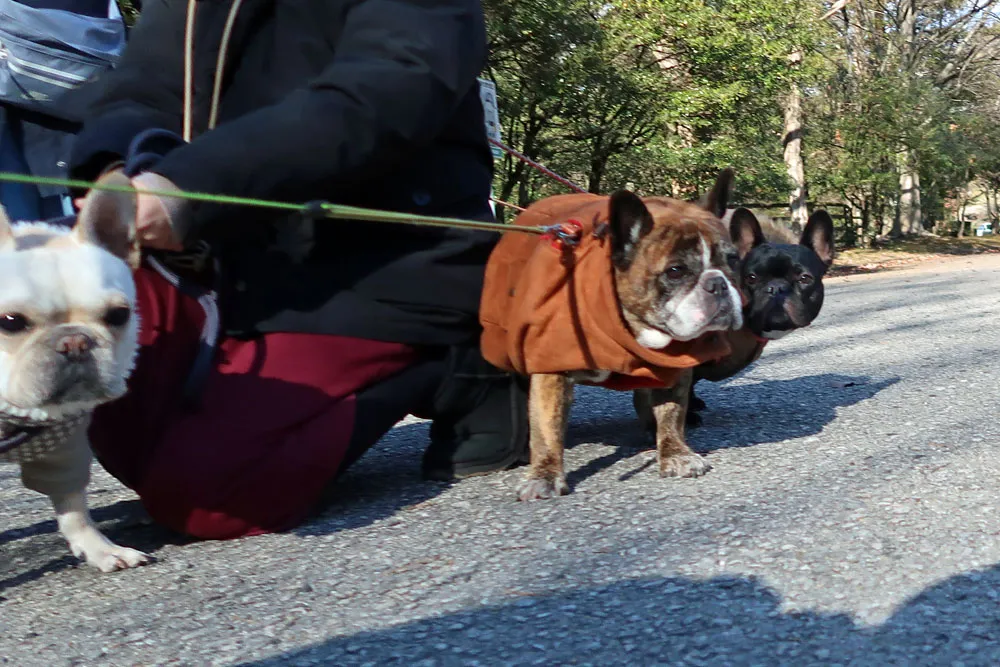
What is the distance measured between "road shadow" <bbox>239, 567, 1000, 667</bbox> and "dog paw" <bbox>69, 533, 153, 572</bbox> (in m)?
0.68

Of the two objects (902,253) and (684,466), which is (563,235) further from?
(902,253)

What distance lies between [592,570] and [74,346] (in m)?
1.06

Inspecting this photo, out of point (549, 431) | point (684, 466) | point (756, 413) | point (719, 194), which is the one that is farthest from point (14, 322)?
point (756, 413)

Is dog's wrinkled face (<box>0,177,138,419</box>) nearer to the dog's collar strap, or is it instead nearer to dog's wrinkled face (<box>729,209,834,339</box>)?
the dog's collar strap

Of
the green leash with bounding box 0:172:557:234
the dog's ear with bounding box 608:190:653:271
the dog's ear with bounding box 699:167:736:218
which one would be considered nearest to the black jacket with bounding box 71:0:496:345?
the green leash with bounding box 0:172:557:234

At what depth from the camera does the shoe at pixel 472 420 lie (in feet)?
9.36

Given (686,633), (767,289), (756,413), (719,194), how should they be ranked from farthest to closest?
(756,413) → (767,289) → (719,194) → (686,633)

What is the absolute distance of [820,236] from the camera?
3596 mm

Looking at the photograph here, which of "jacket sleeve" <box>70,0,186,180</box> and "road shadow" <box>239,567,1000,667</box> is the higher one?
"jacket sleeve" <box>70,0,186,180</box>

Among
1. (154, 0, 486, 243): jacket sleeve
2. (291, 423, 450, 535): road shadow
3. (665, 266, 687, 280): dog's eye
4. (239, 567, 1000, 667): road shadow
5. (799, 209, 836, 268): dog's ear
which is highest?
(154, 0, 486, 243): jacket sleeve

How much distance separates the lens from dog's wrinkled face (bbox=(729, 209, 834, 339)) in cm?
319

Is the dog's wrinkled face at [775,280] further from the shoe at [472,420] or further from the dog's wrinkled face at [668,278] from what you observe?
the shoe at [472,420]

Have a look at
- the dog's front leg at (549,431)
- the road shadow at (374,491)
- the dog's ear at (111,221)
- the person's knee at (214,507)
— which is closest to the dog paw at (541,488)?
the dog's front leg at (549,431)

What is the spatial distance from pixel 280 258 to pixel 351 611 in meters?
1.11
